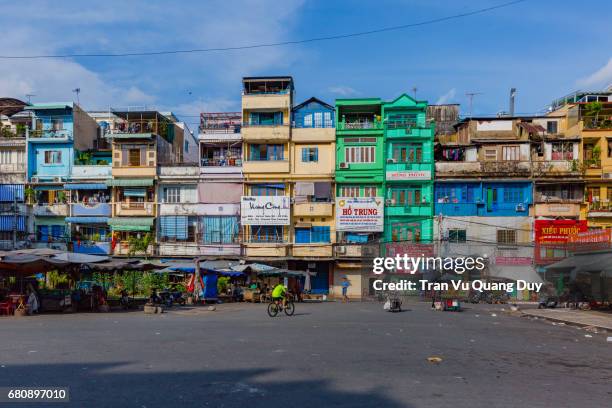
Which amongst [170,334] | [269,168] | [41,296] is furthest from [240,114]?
[170,334]

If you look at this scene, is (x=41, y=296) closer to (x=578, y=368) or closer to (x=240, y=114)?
(x=578, y=368)

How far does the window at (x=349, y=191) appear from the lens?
163 feet

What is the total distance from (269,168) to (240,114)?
5.82 metres

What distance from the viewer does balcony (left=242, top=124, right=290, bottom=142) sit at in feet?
164

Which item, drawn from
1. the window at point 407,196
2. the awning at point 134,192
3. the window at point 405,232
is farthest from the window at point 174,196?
the window at point 405,232

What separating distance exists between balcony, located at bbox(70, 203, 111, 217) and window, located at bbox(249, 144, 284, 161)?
40.6 feet

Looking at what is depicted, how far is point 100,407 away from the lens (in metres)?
8.37

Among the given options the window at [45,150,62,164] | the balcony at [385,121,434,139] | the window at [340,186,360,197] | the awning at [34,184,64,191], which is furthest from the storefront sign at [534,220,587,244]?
the window at [45,150,62,164]

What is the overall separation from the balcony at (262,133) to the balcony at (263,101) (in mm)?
1632

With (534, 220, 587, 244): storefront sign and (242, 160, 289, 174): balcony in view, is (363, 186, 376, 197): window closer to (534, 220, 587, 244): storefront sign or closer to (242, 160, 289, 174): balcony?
(242, 160, 289, 174): balcony

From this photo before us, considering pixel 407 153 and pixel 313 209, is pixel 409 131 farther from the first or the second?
pixel 313 209

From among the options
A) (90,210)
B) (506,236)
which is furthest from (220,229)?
(506,236)

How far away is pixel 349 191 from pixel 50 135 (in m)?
24.9

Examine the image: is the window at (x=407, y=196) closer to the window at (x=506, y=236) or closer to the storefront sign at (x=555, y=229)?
the window at (x=506, y=236)
